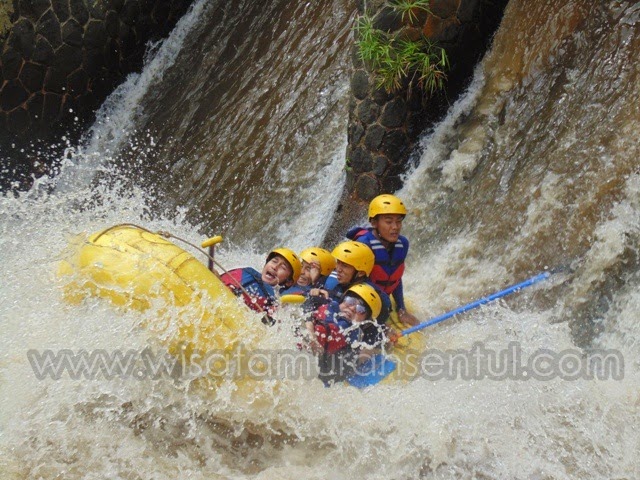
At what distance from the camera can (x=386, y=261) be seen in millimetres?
4531

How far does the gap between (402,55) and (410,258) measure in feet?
4.81

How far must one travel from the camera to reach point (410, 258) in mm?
5312

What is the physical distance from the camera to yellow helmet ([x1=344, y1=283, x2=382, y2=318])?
153 inches

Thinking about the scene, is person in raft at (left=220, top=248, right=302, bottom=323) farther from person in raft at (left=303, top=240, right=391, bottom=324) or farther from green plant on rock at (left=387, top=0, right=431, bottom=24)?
green plant on rock at (left=387, top=0, right=431, bottom=24)

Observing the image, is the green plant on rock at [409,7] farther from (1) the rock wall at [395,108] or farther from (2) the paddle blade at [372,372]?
(2) the paddle blade at [372,372]

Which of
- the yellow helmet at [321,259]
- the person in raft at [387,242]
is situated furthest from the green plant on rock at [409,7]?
the yellow helmet at [321,259]

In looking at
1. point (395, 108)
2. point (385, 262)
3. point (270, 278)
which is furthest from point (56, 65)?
point (385, 262)

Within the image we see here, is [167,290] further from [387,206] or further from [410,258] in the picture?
[410,258]

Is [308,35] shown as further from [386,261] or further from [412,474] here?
[412,474]

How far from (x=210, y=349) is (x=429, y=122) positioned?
9.13 feet

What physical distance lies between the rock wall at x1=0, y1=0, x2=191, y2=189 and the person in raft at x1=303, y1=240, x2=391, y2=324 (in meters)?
4.37

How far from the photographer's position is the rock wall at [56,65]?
23.8ft

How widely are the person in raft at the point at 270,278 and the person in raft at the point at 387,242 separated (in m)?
0.48

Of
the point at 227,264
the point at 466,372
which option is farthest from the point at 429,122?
the point at 466,372
